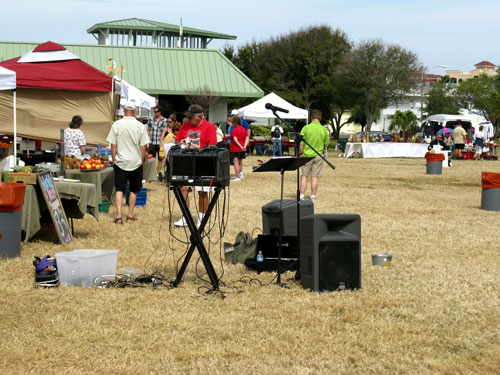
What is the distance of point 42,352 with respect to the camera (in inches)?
185

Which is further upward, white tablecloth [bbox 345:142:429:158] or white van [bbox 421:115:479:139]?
white van [bbox 421:115:479:139]

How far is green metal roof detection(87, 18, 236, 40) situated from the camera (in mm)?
61875

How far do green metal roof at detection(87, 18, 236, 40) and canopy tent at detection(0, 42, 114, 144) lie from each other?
47.0 meters

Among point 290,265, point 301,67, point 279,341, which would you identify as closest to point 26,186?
point 290,265

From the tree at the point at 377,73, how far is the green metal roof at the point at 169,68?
2037 cm

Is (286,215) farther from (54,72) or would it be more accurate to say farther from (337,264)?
(54,72)

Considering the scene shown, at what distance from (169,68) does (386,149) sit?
13.8 meters

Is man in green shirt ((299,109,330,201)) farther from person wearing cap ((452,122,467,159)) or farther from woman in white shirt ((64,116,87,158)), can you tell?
person wearing cap ((452,122,467,159))

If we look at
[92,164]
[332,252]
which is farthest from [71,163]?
[332,252]

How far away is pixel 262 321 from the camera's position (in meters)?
5.48

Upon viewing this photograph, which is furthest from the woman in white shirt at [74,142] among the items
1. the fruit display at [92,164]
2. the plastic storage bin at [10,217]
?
the plastic storage bin at [10,217]

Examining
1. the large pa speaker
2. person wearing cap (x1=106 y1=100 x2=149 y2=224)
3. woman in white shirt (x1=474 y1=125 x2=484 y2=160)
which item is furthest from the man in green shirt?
woman in white shirt (x1=474 y1=125 x2=484 y2=160)

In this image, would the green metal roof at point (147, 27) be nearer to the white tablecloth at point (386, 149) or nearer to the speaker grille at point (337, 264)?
the white tablecloth at point (386, 149)

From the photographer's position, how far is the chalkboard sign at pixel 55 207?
842 centimetres
